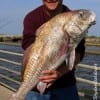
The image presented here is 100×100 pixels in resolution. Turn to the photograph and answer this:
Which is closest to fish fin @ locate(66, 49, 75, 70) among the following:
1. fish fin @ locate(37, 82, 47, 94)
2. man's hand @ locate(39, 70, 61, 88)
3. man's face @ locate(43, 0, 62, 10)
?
man's hand @ locate(39, 70, 61, 88)

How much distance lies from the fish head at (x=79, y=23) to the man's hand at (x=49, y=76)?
361 mm

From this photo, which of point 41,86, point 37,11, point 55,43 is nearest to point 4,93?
point 37,11

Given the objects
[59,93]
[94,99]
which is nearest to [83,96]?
[94,99]

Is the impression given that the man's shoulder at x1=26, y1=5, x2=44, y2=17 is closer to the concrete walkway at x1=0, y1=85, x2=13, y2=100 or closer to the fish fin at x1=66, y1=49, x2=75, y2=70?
the fish fin at x1=66, y1=49, x2=75, y2=70

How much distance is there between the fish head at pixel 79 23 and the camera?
340 centimetres

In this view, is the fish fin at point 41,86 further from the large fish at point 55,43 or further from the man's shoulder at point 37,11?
the man's shoulder at point 37,11

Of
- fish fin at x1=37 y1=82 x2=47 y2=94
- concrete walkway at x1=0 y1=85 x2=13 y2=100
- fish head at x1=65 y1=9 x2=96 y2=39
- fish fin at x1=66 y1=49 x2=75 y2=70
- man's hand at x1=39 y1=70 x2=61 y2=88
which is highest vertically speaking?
fish head at x1=65 y1=9 x2=96 y2=39

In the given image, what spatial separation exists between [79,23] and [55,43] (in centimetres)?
24

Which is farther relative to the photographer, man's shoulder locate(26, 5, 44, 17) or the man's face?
man's shoulder locate(26, 5, 44, 17)

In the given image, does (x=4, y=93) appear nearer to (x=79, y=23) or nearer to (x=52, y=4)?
(x=52, y=4)

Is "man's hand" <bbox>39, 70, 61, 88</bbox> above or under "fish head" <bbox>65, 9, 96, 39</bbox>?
under

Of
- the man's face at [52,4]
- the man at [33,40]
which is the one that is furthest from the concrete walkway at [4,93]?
the man's face at [52,4]

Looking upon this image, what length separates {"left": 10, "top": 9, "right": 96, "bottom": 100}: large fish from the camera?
3418 millimetres

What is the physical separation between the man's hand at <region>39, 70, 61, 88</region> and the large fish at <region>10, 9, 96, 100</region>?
1.3 inches
